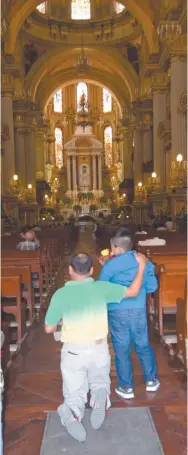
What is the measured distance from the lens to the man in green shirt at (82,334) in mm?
3412

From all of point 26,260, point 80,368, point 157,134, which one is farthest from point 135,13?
point 80,368

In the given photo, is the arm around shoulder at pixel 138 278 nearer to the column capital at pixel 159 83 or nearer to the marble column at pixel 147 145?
the column capital at pixel 159 83

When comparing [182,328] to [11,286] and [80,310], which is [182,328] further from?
[11,286]

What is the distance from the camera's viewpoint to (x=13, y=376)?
15.4 feet

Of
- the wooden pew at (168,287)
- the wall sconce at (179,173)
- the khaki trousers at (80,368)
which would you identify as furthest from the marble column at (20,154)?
the khaki trousers at (80,368)

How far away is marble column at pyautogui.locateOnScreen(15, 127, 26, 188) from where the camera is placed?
31.6 m

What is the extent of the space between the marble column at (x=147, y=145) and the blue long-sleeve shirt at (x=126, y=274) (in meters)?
27.3

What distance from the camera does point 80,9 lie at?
36469 millimetres

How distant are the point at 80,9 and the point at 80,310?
37.2m

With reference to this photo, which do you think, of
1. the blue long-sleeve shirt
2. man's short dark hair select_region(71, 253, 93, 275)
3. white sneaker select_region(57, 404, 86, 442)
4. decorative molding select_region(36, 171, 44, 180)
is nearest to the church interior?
decorative molding select_region(36, 171, 44, 180)

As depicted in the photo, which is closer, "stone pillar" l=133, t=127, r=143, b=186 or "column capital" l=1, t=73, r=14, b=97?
"column capital" l=1, t=73, r=14, b=97

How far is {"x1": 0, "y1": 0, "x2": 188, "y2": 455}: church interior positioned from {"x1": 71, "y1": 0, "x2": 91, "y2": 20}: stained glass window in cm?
8

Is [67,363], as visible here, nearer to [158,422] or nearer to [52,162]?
[158,422]

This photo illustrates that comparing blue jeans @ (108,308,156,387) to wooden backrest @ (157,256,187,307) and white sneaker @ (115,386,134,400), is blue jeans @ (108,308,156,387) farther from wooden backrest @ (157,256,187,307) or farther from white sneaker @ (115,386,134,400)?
wooden backrest @ (157,256,187,307)
